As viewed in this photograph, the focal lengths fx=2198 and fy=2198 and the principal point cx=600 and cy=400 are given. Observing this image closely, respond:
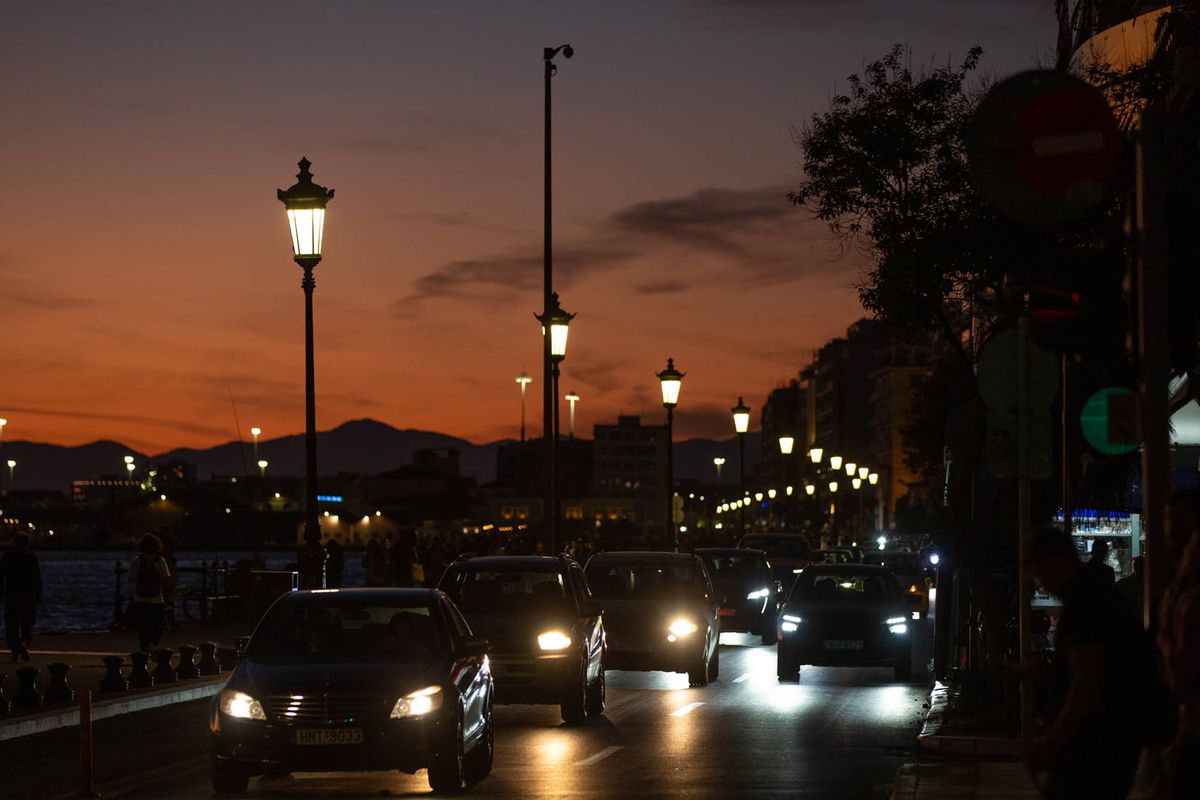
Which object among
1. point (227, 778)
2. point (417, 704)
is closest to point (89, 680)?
point (227, 778)

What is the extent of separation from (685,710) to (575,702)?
262 cm

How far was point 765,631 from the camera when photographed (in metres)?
41.2

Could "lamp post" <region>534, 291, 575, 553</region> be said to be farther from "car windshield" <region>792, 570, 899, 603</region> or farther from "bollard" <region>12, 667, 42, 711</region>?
"bollard" <region>12, 667, 42, 711</region>

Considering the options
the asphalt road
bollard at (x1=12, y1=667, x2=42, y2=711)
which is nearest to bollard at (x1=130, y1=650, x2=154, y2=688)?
bollard at (x1=12, y1=667, x2=42, y2=711)

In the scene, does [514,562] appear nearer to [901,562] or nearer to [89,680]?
[89,680]

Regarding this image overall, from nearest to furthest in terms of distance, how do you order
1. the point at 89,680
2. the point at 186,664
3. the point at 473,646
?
1. the point at 473,646
2. the point at 89,680
3. the point at 186,664

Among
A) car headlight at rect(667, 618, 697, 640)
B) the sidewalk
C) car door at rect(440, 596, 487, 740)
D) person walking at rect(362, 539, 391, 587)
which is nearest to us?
car door at rect(440, 596, 487, 740)

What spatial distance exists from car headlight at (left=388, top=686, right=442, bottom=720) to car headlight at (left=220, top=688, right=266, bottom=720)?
891 mm

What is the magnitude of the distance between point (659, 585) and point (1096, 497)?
251 inches

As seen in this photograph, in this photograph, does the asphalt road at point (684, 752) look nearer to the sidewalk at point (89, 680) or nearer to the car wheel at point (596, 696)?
the car wheel at point (596, 696)

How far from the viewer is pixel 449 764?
49.0 ft

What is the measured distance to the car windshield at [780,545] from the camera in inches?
2032

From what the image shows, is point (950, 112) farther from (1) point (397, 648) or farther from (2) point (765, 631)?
(2) point (765, 631)

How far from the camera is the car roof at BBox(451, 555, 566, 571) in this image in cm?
2228
